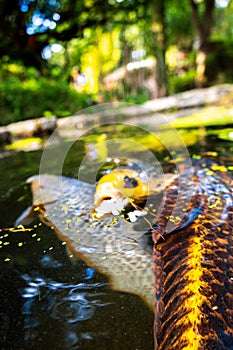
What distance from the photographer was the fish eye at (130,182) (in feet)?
9.45

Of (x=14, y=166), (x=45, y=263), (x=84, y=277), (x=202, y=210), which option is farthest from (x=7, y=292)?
(x=14, y=166)

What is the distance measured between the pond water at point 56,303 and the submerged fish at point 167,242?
0.30 ft

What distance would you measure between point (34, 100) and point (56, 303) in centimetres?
861

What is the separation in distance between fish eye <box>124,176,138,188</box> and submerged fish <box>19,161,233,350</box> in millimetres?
15

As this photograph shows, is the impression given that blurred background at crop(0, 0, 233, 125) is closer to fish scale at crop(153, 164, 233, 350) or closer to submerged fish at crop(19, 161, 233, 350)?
submerged fish at crop(19, 161, 233, 350)

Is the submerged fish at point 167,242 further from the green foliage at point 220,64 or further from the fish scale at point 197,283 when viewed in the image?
the green foliage at point 220,64

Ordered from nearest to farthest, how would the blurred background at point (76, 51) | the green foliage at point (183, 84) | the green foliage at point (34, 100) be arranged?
the green foliage at point (34, 100), the blurred background at point (76, 51), the green foliage at point (183, 84)

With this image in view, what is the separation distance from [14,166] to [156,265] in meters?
3.75

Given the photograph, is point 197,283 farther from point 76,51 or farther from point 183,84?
point 183,84

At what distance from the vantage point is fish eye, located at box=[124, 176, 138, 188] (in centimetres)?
288

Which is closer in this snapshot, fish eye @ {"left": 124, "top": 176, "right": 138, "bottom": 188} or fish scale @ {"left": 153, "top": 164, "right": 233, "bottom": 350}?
fish scale @ {"left": 153, "top": 164, "right": 233, "bottom": 350}

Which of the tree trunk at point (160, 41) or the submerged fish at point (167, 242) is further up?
the tree trunk at point (160, 41)

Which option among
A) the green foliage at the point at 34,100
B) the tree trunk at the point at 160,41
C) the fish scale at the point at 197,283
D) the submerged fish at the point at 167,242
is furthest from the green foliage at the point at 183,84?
the fish scale at the point at 197,283

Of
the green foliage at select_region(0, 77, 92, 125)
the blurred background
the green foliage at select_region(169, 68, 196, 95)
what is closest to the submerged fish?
the green foliage at select_region(0, 77, 92, 125)
